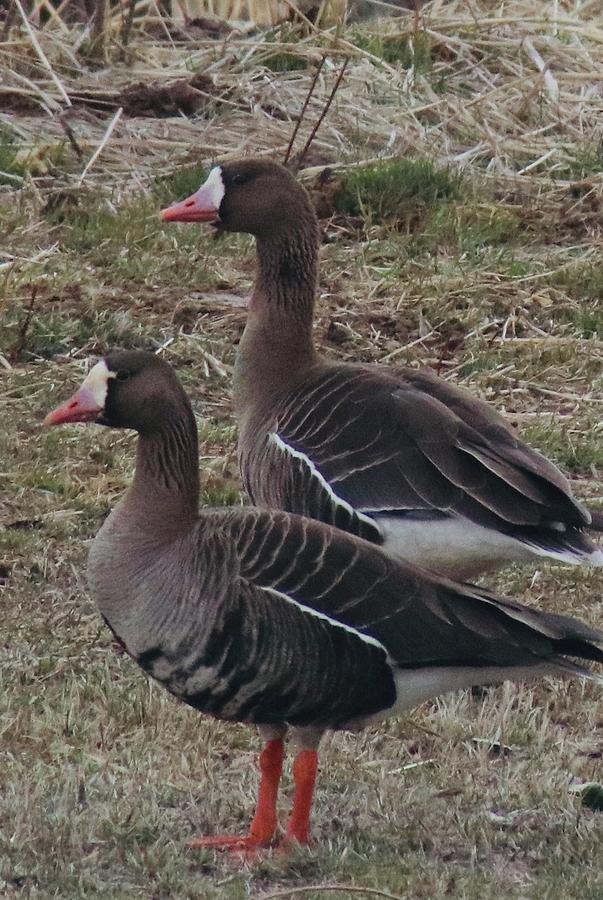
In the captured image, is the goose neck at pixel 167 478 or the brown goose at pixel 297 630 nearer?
the brown goose at pixel 297 630

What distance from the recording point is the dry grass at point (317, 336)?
443 centimetres

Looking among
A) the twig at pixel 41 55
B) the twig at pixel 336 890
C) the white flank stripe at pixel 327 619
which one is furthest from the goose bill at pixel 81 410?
the twig at pixel 41 55

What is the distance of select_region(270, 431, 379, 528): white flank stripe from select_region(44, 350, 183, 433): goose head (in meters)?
0.93

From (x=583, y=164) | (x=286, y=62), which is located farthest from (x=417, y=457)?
(x=286, y=62)

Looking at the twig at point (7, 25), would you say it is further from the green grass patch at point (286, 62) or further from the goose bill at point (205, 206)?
the goose bill at point (205, 206)

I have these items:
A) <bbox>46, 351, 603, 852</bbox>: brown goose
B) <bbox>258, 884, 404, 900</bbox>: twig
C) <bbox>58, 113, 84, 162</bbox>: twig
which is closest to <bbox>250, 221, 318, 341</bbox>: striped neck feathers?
<bbox>46, 351, 603, 852</bbox>: brown goose

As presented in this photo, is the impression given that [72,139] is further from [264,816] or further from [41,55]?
[264,816]

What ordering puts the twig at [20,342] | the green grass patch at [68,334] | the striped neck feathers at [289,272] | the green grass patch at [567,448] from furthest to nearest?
the green grass patch at [68,334], the twig at [20,342], the green grass patch at [567,448], the striped neck feathers at [289,272]

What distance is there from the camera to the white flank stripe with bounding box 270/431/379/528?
18.2 ft

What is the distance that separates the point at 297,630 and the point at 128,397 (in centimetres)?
79

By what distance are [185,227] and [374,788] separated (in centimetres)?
515

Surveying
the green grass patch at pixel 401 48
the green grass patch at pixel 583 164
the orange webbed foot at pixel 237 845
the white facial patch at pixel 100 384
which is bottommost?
the orange webbed foot at pixel 237 845

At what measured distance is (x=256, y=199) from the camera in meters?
6.29

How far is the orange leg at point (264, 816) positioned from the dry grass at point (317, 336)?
7cm
